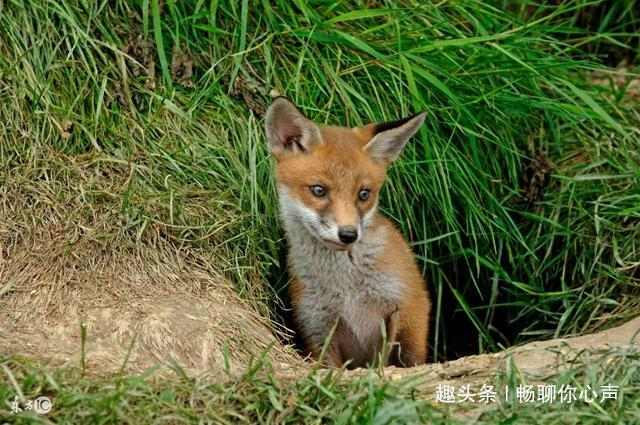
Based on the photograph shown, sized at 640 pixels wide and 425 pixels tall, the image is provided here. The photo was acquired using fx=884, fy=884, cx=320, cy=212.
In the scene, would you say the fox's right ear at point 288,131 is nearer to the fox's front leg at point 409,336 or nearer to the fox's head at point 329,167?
the fox's head at point 329,167

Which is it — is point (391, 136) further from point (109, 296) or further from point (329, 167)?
Result: point (109, 296)

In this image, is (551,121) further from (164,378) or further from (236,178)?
(164,378)

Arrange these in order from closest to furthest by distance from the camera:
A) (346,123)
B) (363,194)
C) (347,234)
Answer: (347,234) < (363,194) < (346,123)

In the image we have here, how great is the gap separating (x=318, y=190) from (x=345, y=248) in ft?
1.04

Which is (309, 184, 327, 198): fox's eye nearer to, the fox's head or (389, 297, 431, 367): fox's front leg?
the fox's head

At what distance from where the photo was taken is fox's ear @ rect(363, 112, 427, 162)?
4.29 metres

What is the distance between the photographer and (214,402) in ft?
10.7

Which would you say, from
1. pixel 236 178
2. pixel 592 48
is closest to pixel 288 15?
pixel 236 178

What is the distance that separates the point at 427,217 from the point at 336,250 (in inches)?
41.9

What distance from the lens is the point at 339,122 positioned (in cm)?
505

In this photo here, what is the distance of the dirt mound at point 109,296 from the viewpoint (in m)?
3.83

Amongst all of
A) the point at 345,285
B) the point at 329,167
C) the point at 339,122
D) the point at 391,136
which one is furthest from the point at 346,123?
the point at 345,285

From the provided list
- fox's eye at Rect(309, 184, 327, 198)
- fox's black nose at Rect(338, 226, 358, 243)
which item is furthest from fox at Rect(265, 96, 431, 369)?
fox's black nose at Rect(338, 226, 358, 243)

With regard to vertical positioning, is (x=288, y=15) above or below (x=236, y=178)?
above
